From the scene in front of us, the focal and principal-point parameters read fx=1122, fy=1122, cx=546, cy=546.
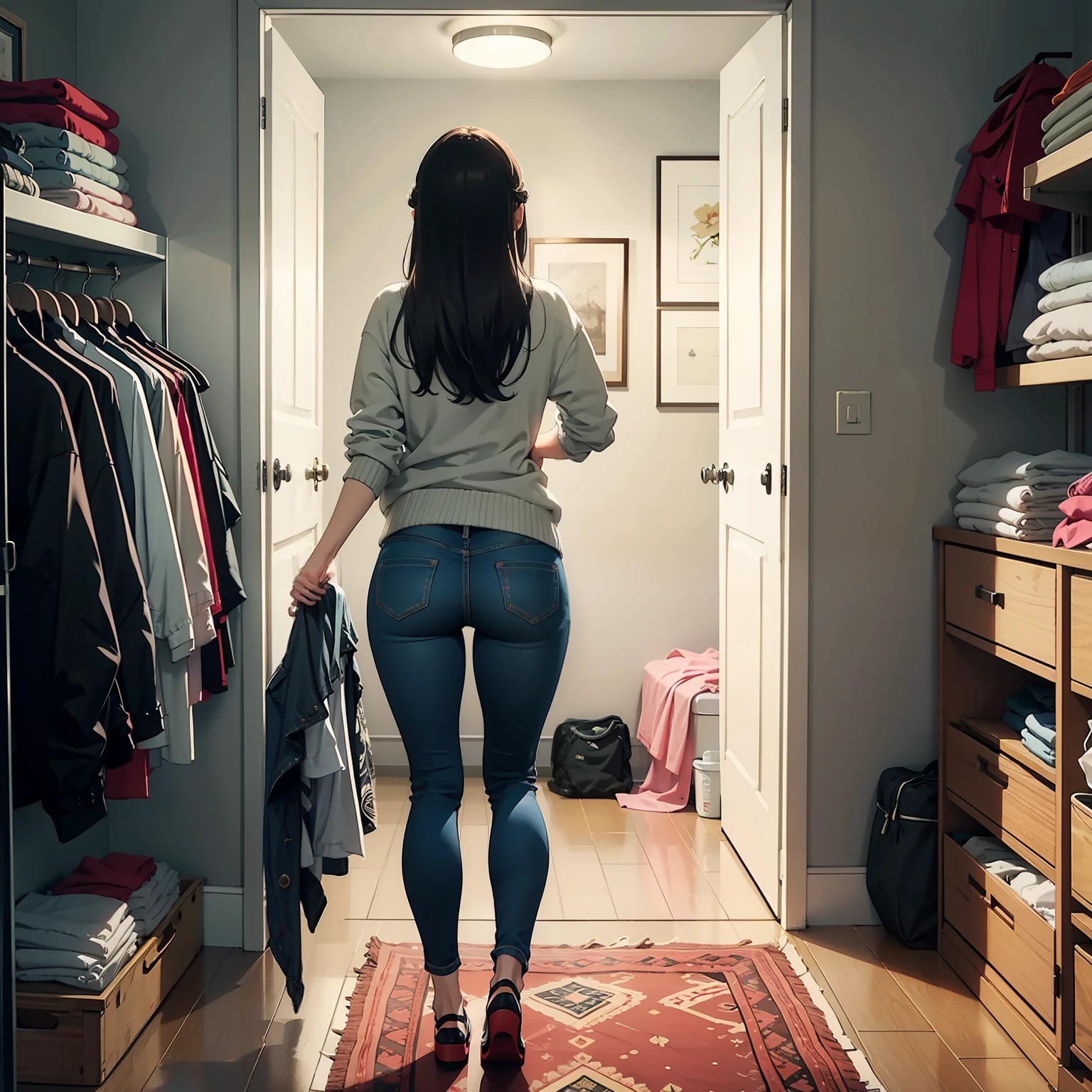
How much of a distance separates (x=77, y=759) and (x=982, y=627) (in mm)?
1761

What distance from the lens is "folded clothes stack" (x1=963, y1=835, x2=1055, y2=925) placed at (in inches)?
79.9

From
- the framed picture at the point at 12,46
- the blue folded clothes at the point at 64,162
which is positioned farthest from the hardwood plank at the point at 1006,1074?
the framed picture at the point at 12,46

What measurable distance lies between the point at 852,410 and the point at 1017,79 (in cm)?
77

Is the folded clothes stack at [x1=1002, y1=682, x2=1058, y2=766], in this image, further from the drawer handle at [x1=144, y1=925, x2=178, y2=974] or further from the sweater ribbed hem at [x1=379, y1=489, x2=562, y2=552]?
the drawer handle at [x1=144, y1=925, x2=178, y2=974]

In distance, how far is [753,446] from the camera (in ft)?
9.31

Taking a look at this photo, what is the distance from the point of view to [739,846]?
3117 mm

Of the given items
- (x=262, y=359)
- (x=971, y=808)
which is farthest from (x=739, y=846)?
(x=262, y=359)

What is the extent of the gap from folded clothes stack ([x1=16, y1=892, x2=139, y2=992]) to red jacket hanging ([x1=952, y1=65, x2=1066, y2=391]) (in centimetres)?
209

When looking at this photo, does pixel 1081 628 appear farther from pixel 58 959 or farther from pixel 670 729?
pixel 670 729

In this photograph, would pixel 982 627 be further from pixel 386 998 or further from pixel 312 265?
pixel 312 265

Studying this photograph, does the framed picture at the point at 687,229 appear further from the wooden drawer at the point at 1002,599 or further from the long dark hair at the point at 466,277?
the long dark hair at the point at 466,277

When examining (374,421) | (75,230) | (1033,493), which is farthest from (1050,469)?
(75,230)

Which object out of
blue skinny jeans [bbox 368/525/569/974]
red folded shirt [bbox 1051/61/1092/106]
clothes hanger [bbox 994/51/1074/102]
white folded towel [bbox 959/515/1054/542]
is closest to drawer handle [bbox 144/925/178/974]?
blue skinny jeans [bbox 368/525/569/974]

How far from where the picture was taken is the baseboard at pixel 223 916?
8.38ft
